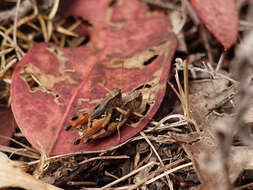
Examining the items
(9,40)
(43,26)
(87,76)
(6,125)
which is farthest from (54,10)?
(6,125)

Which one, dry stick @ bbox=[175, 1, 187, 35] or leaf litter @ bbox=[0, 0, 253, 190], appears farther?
dry stick @ bbox=[175, 1, 187, 35]

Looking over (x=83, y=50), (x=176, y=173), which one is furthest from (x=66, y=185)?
(x=83, y=50)

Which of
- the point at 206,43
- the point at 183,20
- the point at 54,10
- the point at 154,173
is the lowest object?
the point at 154,173

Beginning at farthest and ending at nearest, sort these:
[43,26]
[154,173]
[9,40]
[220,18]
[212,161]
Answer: [43,26], [9,40], [220,18], [154,173], [212,161]

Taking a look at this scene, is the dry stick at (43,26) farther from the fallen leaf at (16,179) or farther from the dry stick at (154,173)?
the dry stick at (154,173)

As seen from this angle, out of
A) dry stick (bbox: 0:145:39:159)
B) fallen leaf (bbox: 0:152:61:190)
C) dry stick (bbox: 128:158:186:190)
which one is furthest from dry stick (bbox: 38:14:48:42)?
dry stick (bbox: 128:158:186:190)

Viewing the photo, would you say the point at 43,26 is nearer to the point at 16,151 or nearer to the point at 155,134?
the point at 16,151

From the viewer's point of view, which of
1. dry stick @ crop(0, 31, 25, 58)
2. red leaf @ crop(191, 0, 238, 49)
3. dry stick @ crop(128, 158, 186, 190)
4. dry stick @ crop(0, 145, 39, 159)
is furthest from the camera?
dry stick @ crop(0, 31, 25, 58)

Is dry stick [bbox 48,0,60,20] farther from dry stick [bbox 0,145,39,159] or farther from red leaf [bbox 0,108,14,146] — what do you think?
dry stick [bbox 0,145,39,159]
